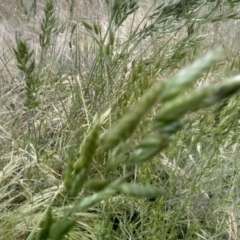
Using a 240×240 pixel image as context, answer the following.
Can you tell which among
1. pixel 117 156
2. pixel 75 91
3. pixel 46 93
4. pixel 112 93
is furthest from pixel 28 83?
pixel 117 156

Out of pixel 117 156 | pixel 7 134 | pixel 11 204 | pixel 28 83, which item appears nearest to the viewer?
pixel 117 156

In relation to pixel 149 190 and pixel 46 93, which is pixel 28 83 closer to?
pixel 46 93

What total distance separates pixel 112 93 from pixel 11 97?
0.69 metres

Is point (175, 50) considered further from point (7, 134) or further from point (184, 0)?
point (7, 134)

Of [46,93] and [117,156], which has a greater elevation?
[117,156]

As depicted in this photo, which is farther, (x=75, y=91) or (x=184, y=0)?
(x=75, y=91)

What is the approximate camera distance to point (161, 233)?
131 centimetres

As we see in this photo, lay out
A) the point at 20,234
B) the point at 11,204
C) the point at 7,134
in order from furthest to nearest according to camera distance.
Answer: the point at 7,134 < the point at 11,204 < the point at 20,234

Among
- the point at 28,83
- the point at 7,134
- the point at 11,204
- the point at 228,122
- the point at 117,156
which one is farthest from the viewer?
the point at 7,134

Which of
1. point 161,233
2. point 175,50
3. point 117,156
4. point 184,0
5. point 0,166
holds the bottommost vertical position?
point 161,233

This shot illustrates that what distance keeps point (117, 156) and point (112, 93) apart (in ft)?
4.10

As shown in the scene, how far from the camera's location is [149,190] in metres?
0.35

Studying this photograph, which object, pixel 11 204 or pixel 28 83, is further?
pixel 11 204

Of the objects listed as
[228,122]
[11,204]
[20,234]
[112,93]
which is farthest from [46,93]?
[228,122]
